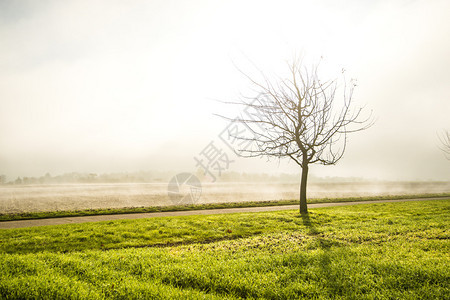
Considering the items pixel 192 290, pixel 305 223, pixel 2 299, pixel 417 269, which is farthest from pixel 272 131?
pixel 2 299

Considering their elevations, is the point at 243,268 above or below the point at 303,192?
below

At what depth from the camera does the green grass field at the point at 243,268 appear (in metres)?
4.93

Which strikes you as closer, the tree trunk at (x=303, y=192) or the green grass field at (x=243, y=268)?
the green grass field at (x=243, y=268)

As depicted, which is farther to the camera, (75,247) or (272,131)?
(272,131)

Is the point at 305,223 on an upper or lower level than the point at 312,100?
lower

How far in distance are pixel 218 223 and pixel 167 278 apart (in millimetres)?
8194

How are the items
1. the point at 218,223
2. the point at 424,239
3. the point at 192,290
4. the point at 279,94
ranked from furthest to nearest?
the point at 279,94 → the point at 218,223 → the point at 424,239 → the point at 192,290

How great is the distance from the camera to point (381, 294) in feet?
15.8

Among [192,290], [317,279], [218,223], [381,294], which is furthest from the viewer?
[218,223]

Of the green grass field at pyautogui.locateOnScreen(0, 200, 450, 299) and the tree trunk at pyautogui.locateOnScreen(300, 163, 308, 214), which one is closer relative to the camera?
the green grass field at pyautogui.locateOnScreen(0, 200, 450, 299)

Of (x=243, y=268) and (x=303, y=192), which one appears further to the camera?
(x=303, y=192)

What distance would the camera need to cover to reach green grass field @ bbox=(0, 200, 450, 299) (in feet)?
16.2

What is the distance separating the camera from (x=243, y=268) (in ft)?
20.5

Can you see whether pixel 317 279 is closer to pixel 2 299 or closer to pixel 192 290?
pixel 192 290
